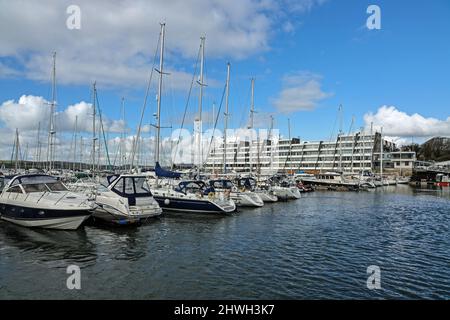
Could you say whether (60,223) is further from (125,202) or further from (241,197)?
(241,197)

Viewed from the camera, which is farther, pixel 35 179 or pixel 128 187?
pixel 128 187

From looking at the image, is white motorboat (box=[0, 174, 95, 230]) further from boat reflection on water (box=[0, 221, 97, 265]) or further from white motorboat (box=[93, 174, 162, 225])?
white motorboat (box=[93, 174, 162, 225])

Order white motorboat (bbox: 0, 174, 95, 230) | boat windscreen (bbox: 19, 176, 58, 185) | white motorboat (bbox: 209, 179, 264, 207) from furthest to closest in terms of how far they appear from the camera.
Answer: white motorboat (bbox: 209, 179, 264, 207), boat windscreen (bbox: 19, 176, 58, 185), white motorboat (bbox: 0, 174, 95, 230)

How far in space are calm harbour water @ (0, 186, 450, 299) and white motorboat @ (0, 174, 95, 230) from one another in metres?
0.67

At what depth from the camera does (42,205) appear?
21.3 meters

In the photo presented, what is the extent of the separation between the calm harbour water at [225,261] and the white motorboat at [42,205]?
2.20ft

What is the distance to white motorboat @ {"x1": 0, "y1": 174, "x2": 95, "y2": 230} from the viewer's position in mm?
20984

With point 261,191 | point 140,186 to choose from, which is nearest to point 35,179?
point 140,186

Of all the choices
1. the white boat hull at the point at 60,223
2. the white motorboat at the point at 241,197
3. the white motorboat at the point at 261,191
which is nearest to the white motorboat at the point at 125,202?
the white boat hull at the point at 60,223

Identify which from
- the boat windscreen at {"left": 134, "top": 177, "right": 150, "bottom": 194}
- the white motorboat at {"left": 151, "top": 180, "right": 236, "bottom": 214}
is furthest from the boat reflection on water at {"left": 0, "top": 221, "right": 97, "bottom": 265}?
the white motorboat at {"left": 151, "top": 180, "right": 236, "bottom": 214}

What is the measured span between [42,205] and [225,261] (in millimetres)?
12921

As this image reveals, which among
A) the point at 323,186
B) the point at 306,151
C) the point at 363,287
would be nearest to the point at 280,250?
the point at 363,287
